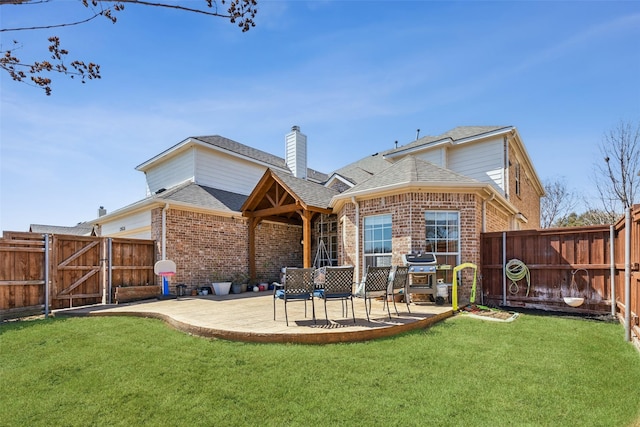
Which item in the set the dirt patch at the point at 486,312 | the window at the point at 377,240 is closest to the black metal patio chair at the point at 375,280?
the dirt patch at the point at 486,312

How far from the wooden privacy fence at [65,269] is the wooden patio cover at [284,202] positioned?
3.65m

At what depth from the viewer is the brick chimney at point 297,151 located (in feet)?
54.3

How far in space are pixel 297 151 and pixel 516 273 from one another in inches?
437

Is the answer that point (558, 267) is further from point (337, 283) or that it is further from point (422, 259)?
point (337, 283)

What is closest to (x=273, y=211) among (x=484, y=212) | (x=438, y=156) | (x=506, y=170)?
(x=484, y=212)

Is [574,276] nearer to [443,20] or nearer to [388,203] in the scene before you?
[388,203]

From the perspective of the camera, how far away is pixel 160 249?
1075cm

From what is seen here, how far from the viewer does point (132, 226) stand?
1249 cm

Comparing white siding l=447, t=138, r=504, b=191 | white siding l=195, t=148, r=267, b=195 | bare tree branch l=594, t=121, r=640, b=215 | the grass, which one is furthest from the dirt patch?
bare tree branch l=594, t=121, r=640, b=215

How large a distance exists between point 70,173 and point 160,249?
3514 millimetres

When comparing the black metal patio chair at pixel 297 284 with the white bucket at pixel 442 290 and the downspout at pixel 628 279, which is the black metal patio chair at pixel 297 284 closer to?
the white bucket at pixel 442 290

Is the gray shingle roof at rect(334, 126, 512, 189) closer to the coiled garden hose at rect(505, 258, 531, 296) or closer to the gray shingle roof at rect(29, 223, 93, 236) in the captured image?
the coiled garden hose at rect(505, 258, 531, 296)

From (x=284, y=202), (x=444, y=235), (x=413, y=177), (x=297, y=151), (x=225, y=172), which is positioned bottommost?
(x=444, y=235)

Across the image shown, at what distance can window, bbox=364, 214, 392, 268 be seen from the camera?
9469mm
